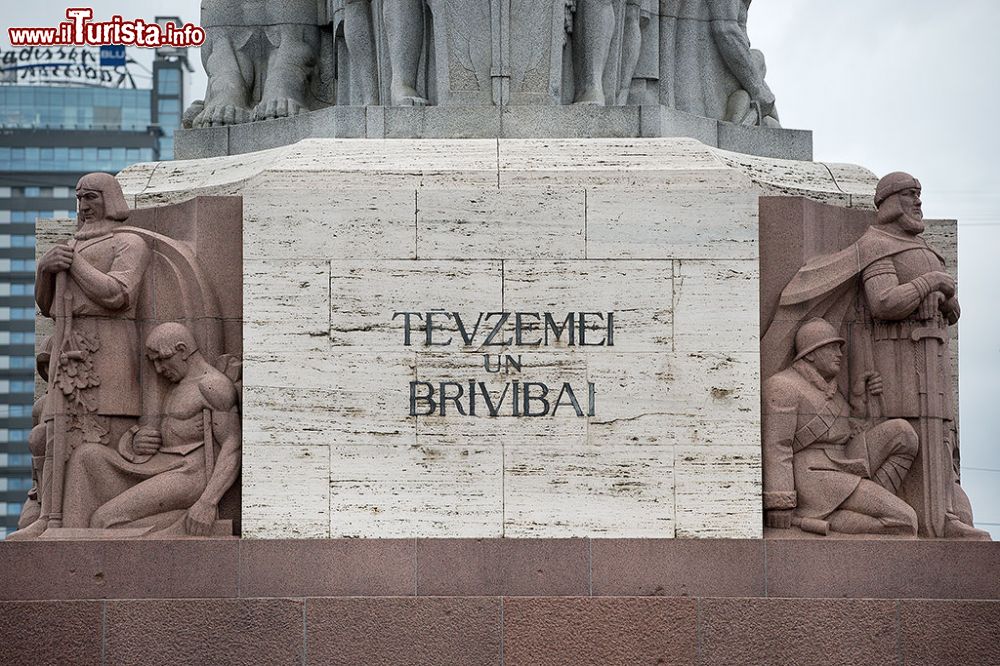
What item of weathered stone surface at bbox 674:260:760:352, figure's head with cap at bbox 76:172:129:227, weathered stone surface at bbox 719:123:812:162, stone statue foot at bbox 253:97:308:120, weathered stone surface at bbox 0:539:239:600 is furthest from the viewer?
stone statue foot at bbox 253:97:308:120

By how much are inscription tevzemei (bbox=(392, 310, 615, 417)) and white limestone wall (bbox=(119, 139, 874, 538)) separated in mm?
66

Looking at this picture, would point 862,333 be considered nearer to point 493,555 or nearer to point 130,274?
point 493,555

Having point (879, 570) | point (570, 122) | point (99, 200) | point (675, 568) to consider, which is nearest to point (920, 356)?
point (879, 570)

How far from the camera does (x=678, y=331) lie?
694 inches

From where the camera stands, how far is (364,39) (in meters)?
20.3

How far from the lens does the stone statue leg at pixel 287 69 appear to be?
20297 millimetres

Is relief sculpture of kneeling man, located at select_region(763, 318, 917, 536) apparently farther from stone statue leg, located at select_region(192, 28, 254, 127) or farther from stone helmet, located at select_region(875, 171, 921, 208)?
stone statue leg, located at select_region(192, 28, 254, 127)

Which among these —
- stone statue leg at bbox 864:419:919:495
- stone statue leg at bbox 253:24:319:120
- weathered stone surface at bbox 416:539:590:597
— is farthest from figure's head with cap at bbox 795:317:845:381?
stone statue leg at bbox 253:24:319:120

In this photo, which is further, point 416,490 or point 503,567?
point 416,490

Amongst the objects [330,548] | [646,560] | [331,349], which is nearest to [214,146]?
[331,349]

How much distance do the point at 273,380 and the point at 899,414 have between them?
519cm

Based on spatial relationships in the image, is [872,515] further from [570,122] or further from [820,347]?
[570,122]

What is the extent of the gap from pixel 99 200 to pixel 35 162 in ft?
262

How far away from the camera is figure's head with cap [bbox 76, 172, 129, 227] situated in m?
18.1
